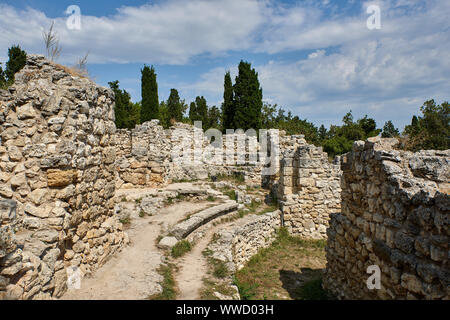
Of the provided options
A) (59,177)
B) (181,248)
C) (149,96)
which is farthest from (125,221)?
(149,96)

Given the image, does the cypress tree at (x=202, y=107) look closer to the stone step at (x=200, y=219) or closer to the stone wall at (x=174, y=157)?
the stone wall at (x=174, y=157)

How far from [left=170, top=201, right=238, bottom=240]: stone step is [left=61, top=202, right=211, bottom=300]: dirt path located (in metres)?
0.62

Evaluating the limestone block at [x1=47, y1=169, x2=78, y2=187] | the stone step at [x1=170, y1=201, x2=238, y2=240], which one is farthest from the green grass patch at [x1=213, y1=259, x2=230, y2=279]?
the limestone block at [x1=47, y1=169, x2=78, y2=187]

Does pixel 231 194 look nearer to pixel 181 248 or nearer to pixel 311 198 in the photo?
pixel 311 198

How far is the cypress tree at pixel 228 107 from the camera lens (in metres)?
28.2

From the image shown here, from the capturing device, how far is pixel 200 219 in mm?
9000

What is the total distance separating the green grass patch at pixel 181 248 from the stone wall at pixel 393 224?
3.55 meters

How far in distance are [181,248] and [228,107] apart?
2277cm

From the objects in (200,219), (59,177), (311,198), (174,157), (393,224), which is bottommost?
(200,219)

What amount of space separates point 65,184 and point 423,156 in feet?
18.2

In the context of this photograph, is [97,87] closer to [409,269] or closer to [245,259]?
[409,269]

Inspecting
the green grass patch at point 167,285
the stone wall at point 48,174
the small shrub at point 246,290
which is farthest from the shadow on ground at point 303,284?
the stone wall at point 48,174

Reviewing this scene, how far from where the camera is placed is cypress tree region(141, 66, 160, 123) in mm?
23328

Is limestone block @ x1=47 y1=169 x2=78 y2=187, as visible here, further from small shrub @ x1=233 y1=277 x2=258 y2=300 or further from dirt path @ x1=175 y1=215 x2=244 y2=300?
small shrub @ x1=233 y1=277 x2=258 y2=300
